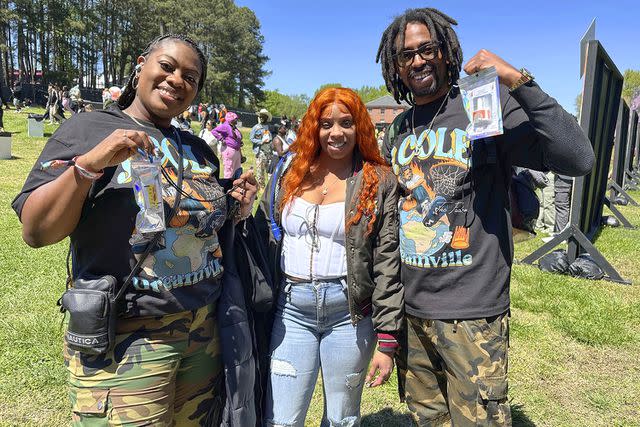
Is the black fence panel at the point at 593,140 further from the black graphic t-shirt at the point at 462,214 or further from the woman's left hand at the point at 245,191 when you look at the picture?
the woman's left hand at the point at 245,191

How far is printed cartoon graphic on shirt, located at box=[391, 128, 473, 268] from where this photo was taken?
6.34 ft

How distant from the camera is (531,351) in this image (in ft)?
13.6

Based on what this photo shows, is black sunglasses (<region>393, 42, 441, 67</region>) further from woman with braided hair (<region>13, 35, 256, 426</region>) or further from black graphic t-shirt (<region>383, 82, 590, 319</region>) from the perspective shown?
woman with braided hair (<region>13, 35, 256, 426</region>)

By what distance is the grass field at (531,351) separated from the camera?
323 centimetres

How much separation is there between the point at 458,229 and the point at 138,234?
4.33ft

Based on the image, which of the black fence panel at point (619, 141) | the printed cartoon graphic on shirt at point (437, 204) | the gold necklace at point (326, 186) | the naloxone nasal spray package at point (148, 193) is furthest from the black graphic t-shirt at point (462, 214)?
the black fence panel at point (619, 141)

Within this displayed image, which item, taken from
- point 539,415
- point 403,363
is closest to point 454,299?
point 403,363

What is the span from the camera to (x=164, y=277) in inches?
68.1

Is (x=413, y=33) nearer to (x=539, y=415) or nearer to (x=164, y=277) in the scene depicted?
(x=164, y=277)

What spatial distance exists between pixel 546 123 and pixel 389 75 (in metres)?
0.97

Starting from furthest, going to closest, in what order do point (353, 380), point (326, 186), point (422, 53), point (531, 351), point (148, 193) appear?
1. point (531, 351)
2. point (326, 186)
3. point (353, 380)
4. point (422, 53)
5. point (148, 193)

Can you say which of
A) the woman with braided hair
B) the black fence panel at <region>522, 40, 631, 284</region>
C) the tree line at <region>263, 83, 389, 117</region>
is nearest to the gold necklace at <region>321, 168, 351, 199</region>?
the woman with braided hair

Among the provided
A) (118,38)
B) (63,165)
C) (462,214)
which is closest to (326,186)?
(462,214)

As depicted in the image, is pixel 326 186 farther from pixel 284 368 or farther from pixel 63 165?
pixel 63 165
